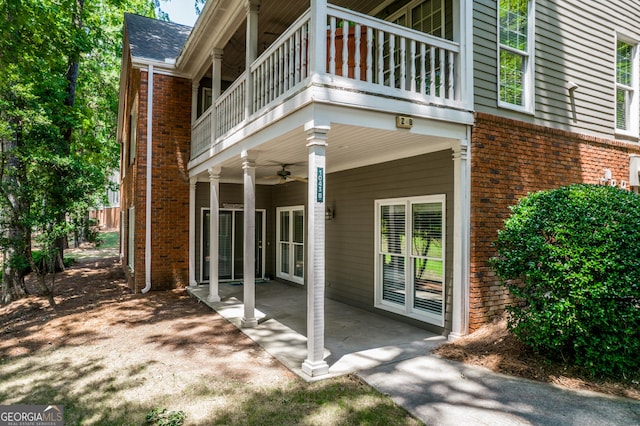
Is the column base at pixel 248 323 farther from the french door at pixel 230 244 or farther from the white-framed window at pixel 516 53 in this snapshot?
the white-framed window at pixel 516 53

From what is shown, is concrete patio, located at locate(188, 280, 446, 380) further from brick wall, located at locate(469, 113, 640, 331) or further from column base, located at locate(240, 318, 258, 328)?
brick wall, located at locate(469, 113, 640, 331)

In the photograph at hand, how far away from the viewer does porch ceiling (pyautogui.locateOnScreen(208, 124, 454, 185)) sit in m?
5.27

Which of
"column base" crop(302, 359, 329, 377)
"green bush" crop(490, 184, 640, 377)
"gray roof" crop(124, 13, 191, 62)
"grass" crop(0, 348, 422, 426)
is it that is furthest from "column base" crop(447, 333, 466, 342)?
"gray roof" crop(124, 13, 191, 62)

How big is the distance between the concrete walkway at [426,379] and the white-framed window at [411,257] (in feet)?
1.26

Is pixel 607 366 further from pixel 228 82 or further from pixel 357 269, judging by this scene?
pixel 228 82

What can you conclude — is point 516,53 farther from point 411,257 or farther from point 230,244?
point 230,244

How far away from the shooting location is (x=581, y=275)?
4227 mm

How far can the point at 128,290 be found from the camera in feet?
34.0

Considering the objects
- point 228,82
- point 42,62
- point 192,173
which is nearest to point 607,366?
point 192,173

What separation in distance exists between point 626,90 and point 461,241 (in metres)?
5.79

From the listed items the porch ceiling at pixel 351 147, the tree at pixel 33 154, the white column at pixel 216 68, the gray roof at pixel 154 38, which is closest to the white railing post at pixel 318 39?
the porch ceiling at pixel 351 147

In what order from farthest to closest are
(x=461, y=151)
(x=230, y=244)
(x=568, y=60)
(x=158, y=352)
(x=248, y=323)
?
1. (x=230, y=244)
2. (x=568, y=60)
3. (x=248, y=323)
4. (x=461, y=151)
5. (x=158, y=352)

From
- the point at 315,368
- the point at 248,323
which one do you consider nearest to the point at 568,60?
the point at 315,368

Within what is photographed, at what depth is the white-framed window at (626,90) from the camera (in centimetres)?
802
